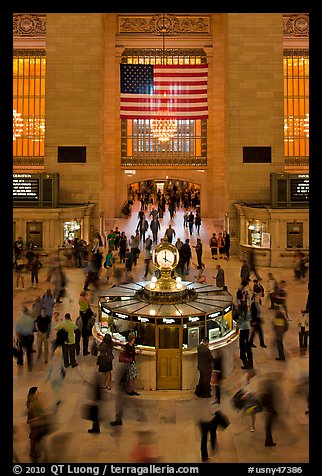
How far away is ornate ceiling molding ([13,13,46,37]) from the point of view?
31720mm

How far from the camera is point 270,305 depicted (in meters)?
15.0

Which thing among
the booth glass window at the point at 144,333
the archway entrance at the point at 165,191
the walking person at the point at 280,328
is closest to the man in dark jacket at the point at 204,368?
the booth glass window at the point at 144,333

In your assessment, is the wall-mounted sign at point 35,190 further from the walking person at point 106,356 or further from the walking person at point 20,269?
the walking person at point 106,356

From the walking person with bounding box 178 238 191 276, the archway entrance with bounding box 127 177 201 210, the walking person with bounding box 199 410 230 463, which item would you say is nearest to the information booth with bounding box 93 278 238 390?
the walking person with bounding box 199 410 230 463

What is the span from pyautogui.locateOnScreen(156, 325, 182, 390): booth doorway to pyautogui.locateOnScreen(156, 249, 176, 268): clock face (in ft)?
4.61

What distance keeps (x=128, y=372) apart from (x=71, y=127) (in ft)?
59.7

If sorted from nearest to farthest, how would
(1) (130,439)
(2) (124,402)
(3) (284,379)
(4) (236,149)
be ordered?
(1) (130,439), (2) (124,402), (3) (284,379), (4) (236,149)

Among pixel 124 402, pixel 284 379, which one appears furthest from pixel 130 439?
pixel 284 379

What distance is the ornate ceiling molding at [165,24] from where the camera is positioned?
107 ft

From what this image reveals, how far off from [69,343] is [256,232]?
13618 mm

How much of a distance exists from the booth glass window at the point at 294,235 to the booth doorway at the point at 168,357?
13.1 meters

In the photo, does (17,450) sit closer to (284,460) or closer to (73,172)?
(284,460)

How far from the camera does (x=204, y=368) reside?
8891 millimetres

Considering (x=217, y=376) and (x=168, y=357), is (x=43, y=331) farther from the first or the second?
(x=217, y=376)
